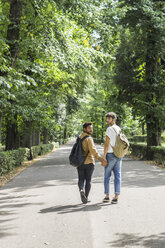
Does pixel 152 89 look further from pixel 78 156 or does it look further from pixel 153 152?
pixel 78 156

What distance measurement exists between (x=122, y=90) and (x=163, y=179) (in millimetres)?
11580

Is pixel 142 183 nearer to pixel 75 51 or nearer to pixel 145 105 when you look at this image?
pixel 75 51

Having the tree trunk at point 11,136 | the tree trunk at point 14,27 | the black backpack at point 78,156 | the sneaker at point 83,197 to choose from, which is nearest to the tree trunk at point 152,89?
the tree trunk at point 11,136

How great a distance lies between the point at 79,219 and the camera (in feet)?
17.2

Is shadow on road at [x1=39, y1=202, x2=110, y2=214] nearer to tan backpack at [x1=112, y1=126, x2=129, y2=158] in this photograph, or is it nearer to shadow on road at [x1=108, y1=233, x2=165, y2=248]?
tan backpack at [x1=112, y1=126, x2=129, y2=158]

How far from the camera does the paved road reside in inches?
164

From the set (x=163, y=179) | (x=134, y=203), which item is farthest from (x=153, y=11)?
(x=134, y=203)

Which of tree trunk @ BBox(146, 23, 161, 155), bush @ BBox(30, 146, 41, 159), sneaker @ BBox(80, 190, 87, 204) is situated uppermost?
tree trunk @ BBox(146, 23, 161, 155)

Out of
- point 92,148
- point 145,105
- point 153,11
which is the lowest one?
point 92,148

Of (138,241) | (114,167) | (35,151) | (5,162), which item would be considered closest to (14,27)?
(5,162)

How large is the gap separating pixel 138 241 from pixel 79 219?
4.54 feet

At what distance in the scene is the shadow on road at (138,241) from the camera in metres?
3.99

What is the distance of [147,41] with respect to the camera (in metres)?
18.4

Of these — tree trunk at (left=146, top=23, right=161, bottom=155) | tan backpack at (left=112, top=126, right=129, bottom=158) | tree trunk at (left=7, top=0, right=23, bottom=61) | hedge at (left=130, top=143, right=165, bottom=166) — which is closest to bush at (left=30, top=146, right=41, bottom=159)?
hedge at (left=130, top=143, right=165, bottom=166)
